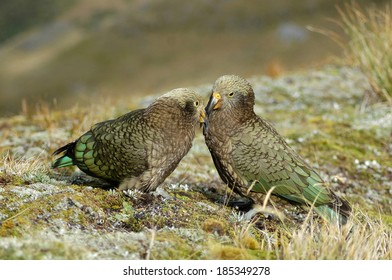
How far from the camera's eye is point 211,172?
785 centimetres

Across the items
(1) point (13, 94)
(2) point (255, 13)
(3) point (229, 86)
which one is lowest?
(1) point (13, 94)

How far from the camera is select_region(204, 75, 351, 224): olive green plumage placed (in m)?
5.63

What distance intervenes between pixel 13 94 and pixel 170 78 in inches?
734

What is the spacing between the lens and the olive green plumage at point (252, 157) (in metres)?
5.63

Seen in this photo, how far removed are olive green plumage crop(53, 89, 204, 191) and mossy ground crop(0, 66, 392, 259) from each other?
Result: 0.21 m

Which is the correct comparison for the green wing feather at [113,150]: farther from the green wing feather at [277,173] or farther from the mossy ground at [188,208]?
the green wing feather at [277,173]

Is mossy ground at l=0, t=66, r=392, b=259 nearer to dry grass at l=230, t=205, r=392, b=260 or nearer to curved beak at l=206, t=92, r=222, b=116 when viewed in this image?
dry grass at l=230, t=205, r=392, b=260

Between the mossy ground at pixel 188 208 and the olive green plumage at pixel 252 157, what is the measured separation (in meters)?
0.23

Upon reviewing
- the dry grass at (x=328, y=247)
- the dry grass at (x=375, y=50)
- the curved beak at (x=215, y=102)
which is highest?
the dry grass at (x=375, y=50)

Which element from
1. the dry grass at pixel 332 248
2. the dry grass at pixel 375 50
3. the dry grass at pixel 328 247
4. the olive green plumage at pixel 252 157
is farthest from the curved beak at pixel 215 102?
the dry grass at pixel 375 50

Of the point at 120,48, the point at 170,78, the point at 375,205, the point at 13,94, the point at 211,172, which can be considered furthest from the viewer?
the point at 120,48

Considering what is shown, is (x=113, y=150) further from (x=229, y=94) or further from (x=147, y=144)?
(x=229, y=94)
